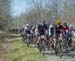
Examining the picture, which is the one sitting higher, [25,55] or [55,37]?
[55,37]

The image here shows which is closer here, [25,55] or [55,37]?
[25,55]

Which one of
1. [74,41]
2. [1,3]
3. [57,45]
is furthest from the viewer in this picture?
[1,3]

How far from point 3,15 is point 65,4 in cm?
1088

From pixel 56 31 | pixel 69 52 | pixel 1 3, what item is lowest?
pixel 69 52

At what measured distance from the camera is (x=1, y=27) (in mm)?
56312

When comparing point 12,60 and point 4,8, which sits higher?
point 4,8

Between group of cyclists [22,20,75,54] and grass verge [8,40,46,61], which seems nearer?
grass verge [8,40,46,61]

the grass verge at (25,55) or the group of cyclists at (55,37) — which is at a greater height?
the group of cyclists at (55,37)

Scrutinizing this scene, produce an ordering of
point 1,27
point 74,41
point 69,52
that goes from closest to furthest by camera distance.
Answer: point 69,52
point 74,41
point 1,27

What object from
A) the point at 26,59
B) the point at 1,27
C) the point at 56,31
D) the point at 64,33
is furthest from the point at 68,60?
the point at 1,27

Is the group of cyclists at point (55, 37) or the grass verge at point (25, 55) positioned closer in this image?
the grass verge at point (25, 55)

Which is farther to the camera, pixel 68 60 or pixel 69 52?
pixel 69 52

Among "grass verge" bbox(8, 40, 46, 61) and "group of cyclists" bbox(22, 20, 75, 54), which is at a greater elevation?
"group of cyclists" bbox(22, 20, 75, 54)

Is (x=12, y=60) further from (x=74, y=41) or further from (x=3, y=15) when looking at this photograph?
(x=3, y=15)
